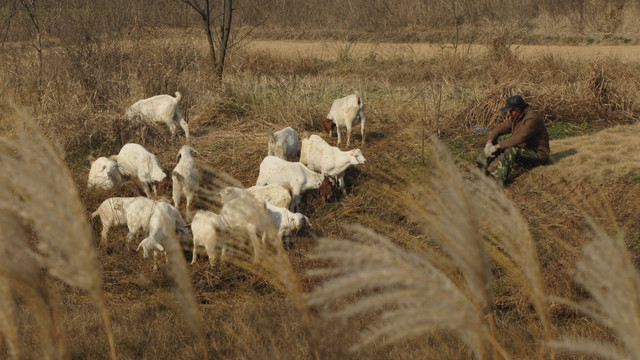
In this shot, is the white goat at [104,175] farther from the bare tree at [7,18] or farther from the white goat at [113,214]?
the bare tree at [7,18]

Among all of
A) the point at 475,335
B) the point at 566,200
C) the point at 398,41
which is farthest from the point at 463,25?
the point at 475,335

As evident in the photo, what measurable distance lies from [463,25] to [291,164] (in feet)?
61.5

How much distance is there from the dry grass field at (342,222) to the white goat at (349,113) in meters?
0.55

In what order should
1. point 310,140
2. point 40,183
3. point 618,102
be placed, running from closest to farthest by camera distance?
point 40,183
point 310,140
point 618,102

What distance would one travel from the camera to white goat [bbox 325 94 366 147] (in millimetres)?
9562

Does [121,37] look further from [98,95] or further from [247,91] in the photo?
[247,91]

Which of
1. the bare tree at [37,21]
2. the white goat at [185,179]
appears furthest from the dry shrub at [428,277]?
the bare tree at [37,21]

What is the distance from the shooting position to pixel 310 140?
347 inches

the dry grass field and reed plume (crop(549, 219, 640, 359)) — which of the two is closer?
reed plume (crop(549, 219, 640, 359))

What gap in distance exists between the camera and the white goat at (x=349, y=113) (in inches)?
376

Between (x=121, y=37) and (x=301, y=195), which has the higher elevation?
(x=121, y=37)

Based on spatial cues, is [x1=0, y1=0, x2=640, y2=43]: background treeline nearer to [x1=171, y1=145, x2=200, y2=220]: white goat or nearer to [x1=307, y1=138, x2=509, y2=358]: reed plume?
[x1=171, y1=145, x2=200, y2=220]: white goat

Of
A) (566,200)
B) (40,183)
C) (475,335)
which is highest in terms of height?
(40,183)

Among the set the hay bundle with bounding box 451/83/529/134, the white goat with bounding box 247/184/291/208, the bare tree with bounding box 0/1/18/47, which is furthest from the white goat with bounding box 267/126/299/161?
the bare tree with bounding box 0/1/18/47
